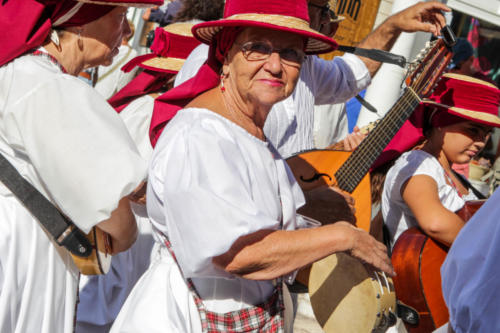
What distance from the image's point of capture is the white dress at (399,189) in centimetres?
344

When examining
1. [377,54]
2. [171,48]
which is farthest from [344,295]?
[171,48]

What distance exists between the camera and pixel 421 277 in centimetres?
318

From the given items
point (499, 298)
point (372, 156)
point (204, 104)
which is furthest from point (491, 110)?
point (499, 298)

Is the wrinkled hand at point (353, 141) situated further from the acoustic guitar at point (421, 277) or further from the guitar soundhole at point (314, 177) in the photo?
the acoustic guitar at point (421, 277)

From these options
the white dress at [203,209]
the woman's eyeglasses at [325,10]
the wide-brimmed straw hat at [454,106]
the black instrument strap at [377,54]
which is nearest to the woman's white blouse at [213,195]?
the white dress at [203,209]

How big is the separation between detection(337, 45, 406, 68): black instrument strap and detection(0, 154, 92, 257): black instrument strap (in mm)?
1871

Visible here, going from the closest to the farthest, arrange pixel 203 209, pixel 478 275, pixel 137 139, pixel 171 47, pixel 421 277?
pixel 478 275
pixel 203 209
pixel 421 277
pixel 137 139
pixel 171 47

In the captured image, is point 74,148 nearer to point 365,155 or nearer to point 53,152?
point 53,152

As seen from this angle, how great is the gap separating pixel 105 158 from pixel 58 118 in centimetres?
21

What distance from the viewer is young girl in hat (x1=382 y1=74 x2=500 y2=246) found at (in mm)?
3422

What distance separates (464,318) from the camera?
1511 millimetres

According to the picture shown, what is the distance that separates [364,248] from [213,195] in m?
0.59

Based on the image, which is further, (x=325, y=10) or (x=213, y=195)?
(x=325, y=10)

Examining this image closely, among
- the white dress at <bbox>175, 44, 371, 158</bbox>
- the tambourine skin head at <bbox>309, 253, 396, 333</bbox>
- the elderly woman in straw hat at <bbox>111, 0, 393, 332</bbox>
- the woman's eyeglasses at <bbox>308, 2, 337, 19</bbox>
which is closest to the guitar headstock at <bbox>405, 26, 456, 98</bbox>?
the white dress at <bbox>175, 44, 371, 158</bbox>
